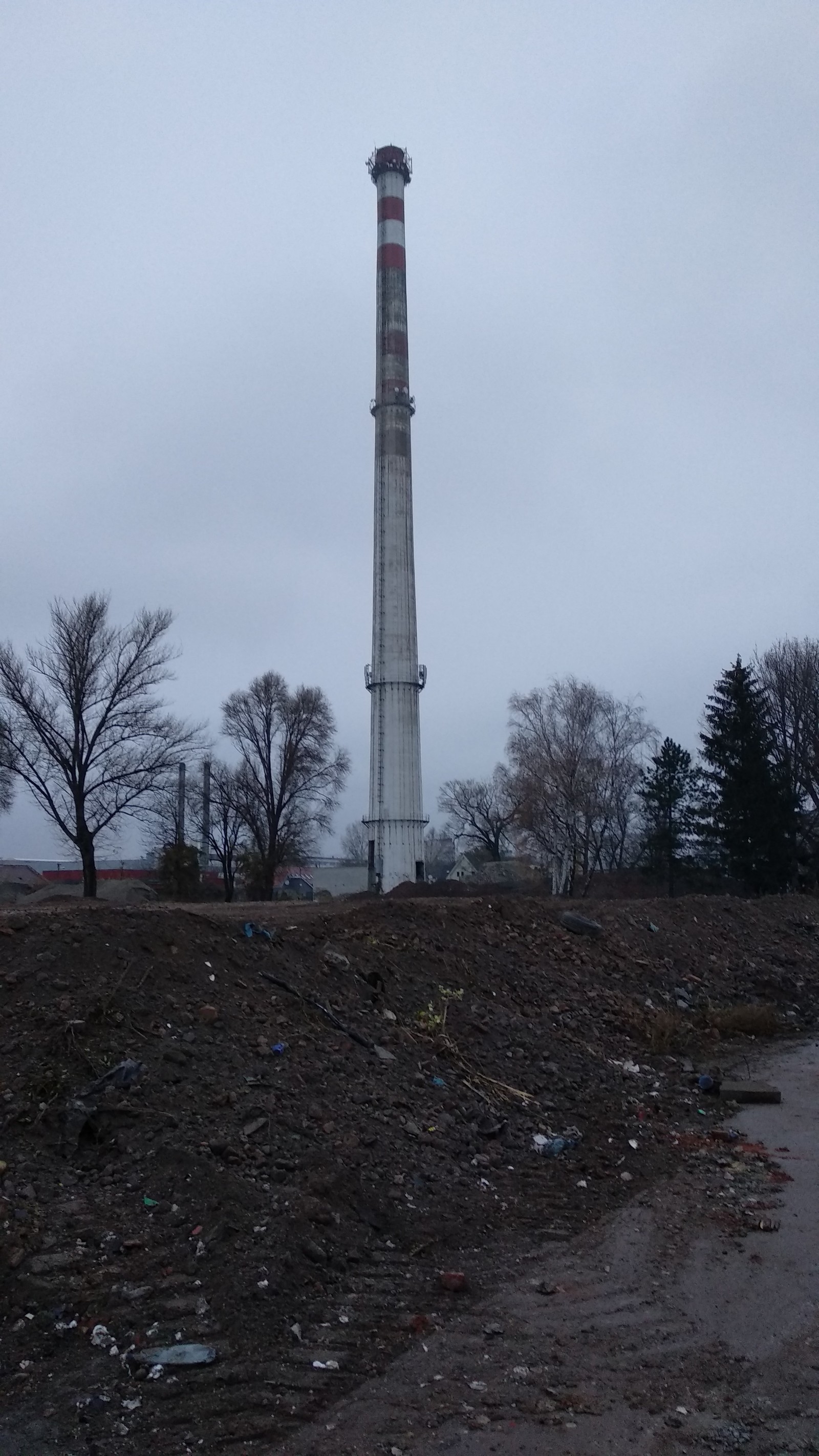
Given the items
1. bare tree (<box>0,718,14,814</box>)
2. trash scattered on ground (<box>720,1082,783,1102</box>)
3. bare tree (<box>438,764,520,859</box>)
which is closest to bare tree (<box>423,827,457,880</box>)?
bare tree (<box>438,764,520,859</box>)

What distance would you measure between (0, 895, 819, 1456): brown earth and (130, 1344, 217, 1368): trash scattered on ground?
0.13 feet

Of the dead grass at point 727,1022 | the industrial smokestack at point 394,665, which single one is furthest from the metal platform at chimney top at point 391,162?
the dead grass at point 727,1022

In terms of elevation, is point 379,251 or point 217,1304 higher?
point 379,251

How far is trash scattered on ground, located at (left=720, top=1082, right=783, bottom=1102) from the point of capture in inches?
423

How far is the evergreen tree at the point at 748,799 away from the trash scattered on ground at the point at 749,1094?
2392 cm

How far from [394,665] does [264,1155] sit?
29.5 meters

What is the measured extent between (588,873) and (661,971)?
1894 centimetres

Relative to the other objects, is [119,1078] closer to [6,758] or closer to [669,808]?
[6,758]

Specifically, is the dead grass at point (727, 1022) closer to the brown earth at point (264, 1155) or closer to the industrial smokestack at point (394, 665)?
the brown earth at point (264, 1155)

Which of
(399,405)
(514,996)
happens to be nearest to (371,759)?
(399,405)

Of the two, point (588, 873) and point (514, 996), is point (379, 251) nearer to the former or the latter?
point (588, 873)

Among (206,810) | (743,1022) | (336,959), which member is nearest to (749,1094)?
(336,959)

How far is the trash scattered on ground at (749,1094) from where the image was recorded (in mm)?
10734

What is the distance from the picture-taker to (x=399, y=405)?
3566 centimetres
